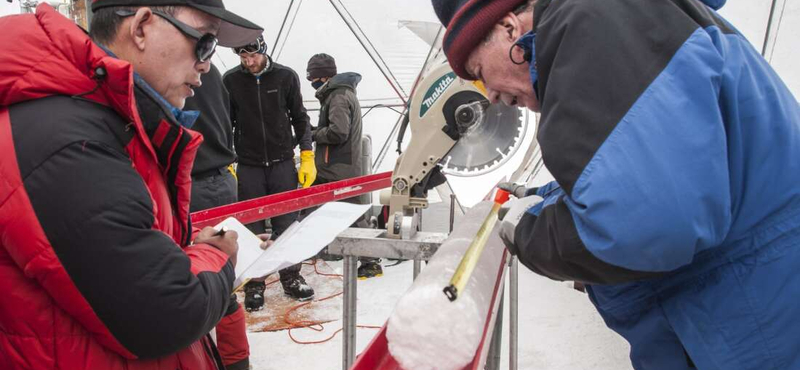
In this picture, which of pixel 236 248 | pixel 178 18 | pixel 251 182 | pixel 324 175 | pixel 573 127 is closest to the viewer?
pixel 573 127

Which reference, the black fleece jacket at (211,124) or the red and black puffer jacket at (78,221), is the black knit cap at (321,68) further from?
the red and black puffer jacket at (78,221)

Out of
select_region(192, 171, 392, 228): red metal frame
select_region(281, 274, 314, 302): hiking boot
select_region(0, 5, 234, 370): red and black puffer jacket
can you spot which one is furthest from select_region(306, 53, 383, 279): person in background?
select_region(0, 5, 234, 370): red and black puffer jacket

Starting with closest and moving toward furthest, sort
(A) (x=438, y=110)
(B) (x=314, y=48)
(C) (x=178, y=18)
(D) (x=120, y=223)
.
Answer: (D) (x=120, y=223) < (C) (x=178, y=18) < (A) (x=438, y=110) < (B) (x=314, y=48)

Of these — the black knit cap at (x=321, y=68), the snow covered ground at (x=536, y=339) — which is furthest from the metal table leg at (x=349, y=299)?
the black knit cap at (x=321, y=68)

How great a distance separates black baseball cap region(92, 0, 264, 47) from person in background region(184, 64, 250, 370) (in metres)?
1.31

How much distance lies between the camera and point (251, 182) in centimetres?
395

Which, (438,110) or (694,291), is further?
(438,110)

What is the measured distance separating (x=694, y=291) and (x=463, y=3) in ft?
2.38

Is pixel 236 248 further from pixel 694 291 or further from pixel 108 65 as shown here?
pixel 694 291

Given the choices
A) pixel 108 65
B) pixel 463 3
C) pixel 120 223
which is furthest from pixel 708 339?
pixel 108 65

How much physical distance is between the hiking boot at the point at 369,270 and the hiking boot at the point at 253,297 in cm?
100

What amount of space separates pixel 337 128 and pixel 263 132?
32.1 inches

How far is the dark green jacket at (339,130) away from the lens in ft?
14.9

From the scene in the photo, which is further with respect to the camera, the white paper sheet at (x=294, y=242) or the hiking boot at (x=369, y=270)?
the hiking boot at (x=369, y=270)
